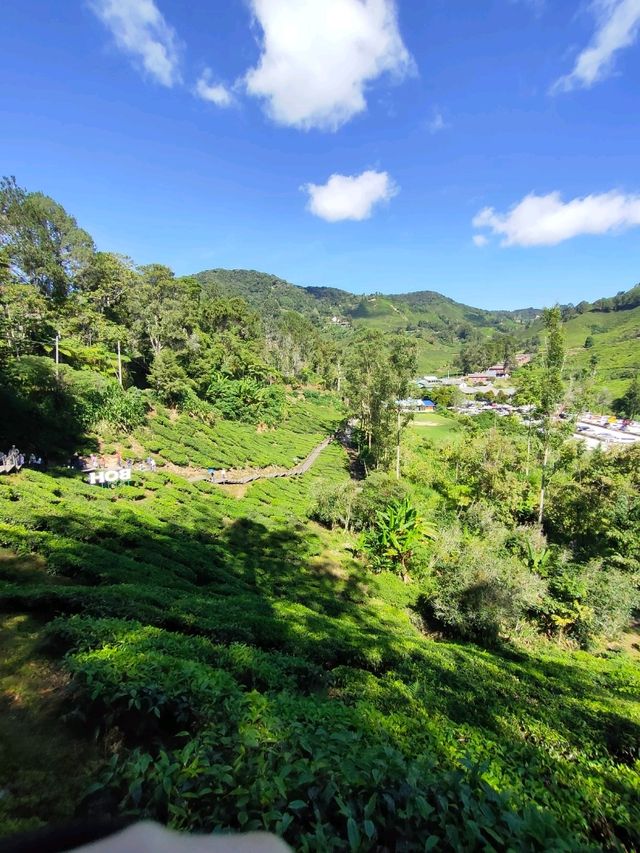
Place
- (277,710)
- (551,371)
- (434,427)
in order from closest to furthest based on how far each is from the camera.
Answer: (277,710) → (551,371) → (434,427)

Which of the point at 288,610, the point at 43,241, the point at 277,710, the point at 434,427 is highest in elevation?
the point at 43,241

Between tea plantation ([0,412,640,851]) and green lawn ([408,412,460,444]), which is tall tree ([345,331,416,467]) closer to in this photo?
green lawn ([408,412,460,444])

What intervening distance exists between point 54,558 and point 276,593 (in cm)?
786

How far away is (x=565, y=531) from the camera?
93.1 feet

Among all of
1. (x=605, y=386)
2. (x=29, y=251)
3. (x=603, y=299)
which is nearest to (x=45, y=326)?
(x=29, y=251)

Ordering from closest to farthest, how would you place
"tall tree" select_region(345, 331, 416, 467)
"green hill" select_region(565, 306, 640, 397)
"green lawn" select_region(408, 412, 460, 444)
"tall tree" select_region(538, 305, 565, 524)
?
"tall tree" select_region(538, 305, 565, 524), "tall tree" select_region(345, 331, 416, 467), "green lawn" select_region(408, 412, 460, 444), "green hill" select_region(565, 306, 640, 397)

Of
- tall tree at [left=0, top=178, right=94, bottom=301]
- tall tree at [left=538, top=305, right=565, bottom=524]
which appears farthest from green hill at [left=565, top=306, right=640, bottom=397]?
tall tree at [left=0, top=178, right=94, bottom=301]

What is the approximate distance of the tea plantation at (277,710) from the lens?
305 cm

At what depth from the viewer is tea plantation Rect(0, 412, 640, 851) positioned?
10.0ft

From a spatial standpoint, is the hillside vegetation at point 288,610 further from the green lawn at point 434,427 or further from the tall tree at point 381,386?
the green lawn at point 434,427

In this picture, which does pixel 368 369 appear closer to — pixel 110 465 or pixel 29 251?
pixel 110 465

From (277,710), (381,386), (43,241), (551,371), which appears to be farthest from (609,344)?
(277,710)

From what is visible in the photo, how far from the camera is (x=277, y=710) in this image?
195 inches

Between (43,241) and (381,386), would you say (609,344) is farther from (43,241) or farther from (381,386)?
(43,241)
